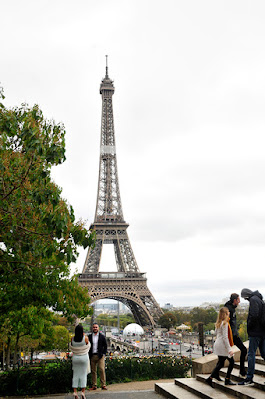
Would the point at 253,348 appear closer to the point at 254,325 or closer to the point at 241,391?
the point at 254,325

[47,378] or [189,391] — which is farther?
[47,378]

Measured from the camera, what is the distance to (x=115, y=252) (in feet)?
247

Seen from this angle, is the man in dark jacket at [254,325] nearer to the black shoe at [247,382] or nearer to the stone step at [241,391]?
the black shoe at [247,382]

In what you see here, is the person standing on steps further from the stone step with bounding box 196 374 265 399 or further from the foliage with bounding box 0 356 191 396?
the foliage with bounding box 0 356 191 396

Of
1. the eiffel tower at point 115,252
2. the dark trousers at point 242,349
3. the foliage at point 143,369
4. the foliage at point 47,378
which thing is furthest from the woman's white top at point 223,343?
the eiffel tower at point 115,252

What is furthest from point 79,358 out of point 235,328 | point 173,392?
point 235,328

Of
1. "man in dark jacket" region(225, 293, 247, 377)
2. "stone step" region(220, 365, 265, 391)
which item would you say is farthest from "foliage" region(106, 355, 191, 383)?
"man in dark jacket" region(225, 293, 247, 377)

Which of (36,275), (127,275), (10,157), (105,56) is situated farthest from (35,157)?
(105,56)

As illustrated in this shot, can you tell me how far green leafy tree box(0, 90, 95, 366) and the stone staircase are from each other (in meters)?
4.25

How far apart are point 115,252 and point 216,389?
66.3m

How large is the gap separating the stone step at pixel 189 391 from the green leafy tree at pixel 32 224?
4.20m

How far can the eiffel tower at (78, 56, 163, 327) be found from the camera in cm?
6738

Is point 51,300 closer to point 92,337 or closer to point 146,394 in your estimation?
point 92,337

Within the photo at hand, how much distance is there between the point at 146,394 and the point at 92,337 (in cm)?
208
